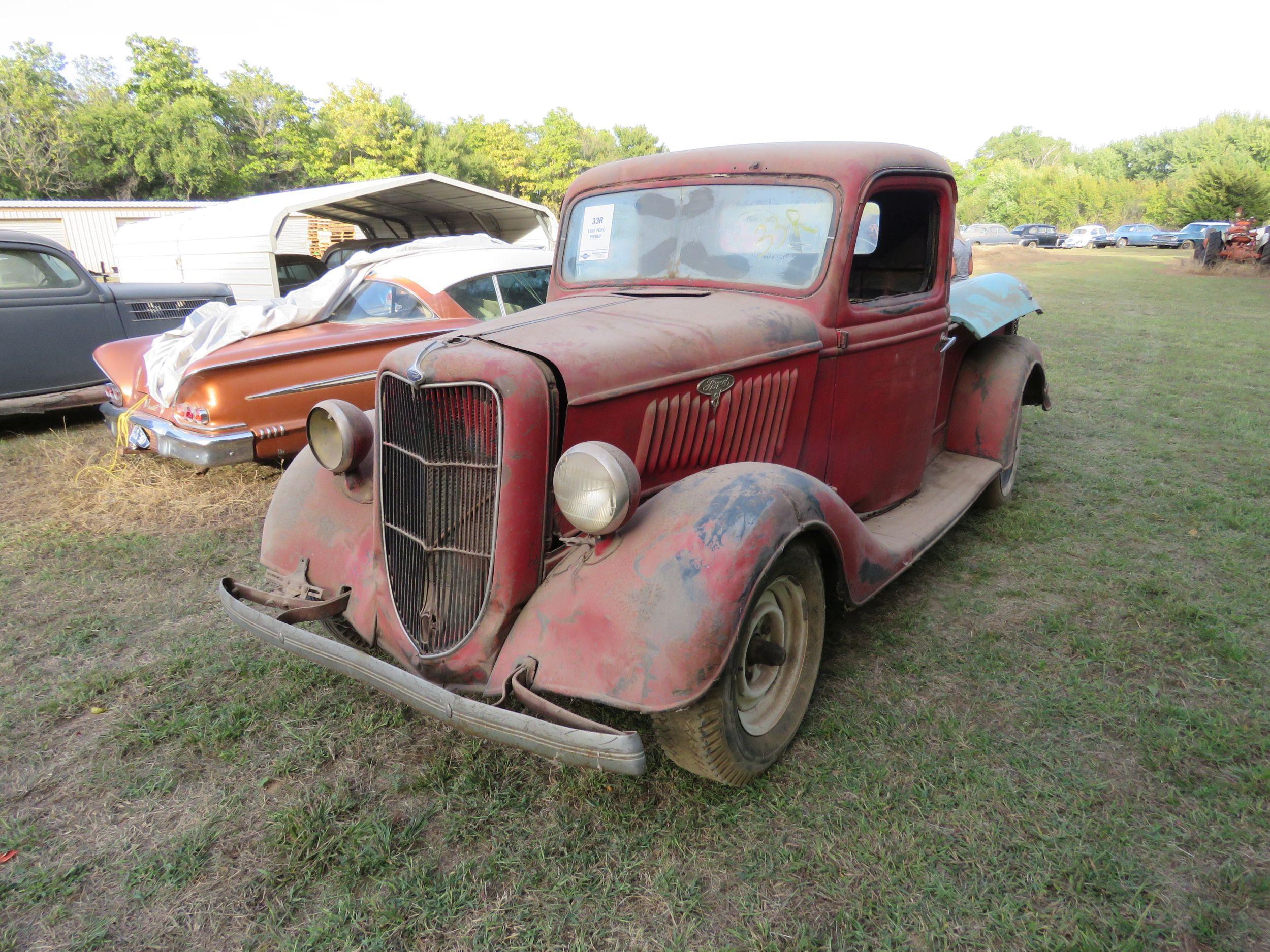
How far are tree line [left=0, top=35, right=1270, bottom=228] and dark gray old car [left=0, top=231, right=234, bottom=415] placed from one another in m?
28.5

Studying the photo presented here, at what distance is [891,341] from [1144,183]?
5574 centimetres

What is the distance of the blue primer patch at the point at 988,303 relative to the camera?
4117 mm

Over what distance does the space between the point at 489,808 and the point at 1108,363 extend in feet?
30.1

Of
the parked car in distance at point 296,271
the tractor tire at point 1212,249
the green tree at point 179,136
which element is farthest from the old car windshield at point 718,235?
the green tree at point 179,136

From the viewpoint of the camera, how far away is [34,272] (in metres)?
6.27

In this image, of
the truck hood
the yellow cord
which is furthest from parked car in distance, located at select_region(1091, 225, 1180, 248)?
the yellow cord

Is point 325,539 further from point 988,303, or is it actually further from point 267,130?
point 267,130

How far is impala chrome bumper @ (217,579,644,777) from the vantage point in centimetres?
180

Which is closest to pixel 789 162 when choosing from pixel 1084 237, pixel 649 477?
pixel 649 477

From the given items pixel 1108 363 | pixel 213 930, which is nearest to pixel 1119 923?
pixel 213 930

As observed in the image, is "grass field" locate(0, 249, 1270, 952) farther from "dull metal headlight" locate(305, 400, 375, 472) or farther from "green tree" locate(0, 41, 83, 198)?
"green tree" locate(0, 41, 83, 198)

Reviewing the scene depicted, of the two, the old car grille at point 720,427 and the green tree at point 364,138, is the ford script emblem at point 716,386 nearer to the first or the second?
the old car grille at point 720,427

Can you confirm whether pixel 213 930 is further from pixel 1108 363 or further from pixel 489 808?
pixel 1108 363

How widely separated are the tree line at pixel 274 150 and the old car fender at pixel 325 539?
3336 centimetres
